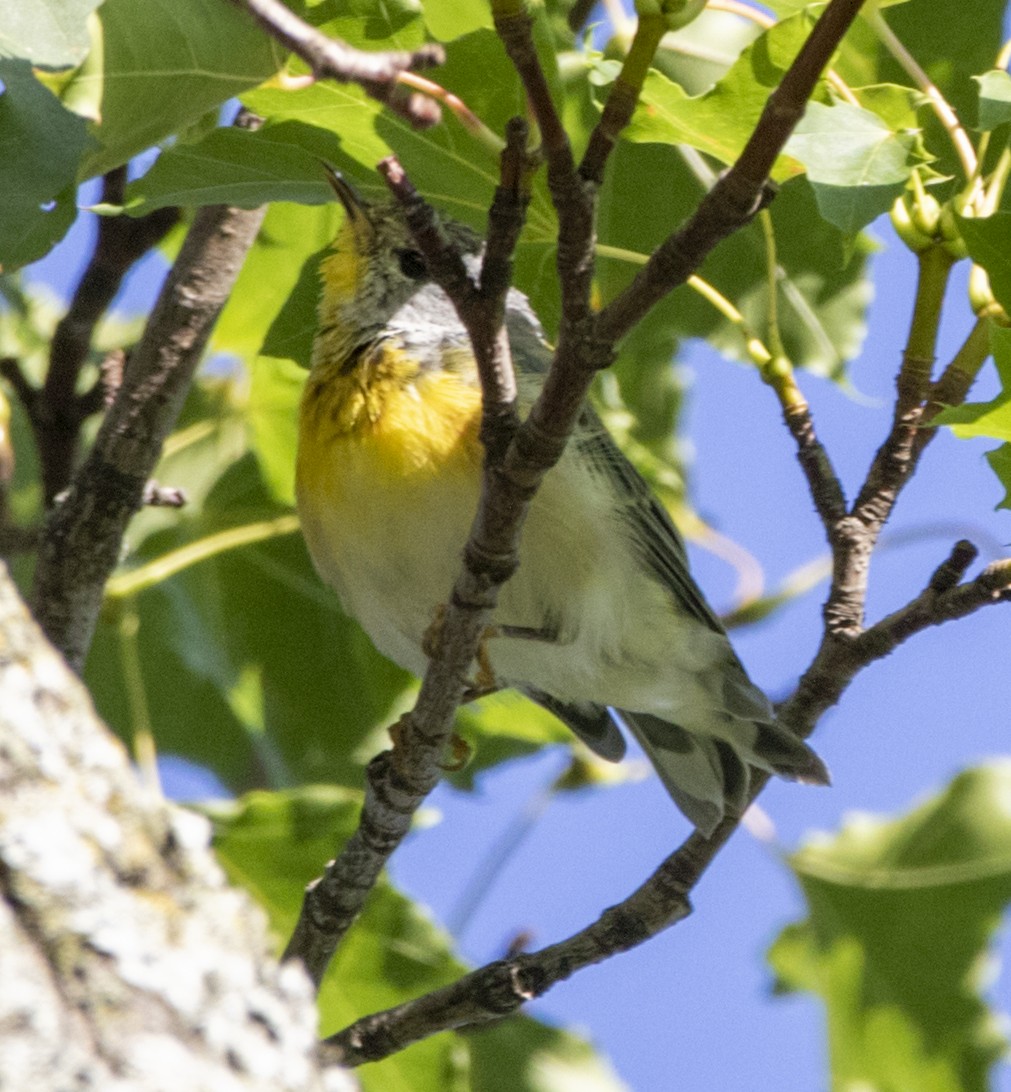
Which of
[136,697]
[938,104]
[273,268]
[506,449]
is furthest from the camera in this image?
[273,268]

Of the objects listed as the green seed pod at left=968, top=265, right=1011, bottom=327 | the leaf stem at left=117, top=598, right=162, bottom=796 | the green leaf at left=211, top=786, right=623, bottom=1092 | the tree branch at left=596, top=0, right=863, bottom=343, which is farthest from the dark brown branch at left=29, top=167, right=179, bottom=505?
the tree branch at left=596, top=0, right=863, bottom=343

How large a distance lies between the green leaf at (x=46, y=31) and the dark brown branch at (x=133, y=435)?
1261 mm

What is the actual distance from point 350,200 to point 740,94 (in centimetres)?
134

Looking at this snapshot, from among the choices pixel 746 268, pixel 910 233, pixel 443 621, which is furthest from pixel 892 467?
pixel 746 268

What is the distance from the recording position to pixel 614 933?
2.76 metres

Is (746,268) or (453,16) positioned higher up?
(453,16)

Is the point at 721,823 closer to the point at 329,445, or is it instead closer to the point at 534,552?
the point at 534,552

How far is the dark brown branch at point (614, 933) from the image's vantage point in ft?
8.39

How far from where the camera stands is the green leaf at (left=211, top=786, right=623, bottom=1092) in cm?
312

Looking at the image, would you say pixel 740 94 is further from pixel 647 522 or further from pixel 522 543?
pixel 647 522

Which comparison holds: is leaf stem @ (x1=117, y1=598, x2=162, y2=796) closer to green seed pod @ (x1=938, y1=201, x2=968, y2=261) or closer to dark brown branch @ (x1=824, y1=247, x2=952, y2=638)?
dark brown branch @ (x1=824, y1=247, x2=952, y2=638)

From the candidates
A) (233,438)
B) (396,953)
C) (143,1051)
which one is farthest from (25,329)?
(143,1051)

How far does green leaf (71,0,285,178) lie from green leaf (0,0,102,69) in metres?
0.03

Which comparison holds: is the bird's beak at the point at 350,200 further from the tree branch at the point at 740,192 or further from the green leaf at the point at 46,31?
the tree branch at the point at 740,192
